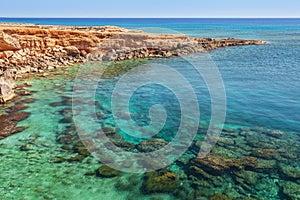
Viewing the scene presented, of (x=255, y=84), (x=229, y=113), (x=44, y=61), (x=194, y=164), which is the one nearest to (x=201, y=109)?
(x=229, y=113)

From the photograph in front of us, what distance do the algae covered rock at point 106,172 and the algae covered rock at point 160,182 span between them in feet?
4.63

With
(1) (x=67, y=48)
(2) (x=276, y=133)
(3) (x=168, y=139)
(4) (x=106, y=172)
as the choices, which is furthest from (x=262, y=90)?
(1) (x=67, y=48)

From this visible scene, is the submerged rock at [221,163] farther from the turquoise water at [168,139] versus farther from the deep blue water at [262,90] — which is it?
A: the deep blue water at [262,90]

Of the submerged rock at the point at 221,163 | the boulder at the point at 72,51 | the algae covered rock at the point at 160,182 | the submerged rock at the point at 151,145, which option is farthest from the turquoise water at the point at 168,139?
the boulder at the point at 72,51

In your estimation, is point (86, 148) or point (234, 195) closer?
point (234, 195)

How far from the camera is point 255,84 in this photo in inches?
1170

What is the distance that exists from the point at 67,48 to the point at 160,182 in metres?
35.1

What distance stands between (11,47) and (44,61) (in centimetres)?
463

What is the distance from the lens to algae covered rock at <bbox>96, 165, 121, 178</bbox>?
495 inches

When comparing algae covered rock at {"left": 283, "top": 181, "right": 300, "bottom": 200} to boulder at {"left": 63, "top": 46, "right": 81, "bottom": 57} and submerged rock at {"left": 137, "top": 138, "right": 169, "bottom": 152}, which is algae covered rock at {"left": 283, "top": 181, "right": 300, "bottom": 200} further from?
boulder at {"left": 63, "top": 46, "right": 81, "bottom": 57}

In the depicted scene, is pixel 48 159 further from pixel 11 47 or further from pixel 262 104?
pixel 11 47

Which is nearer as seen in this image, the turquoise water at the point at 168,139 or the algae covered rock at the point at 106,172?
the turquoise water at the point at 168,139

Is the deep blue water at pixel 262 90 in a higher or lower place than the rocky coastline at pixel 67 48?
lower

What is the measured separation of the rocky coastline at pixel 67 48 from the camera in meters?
35.8
